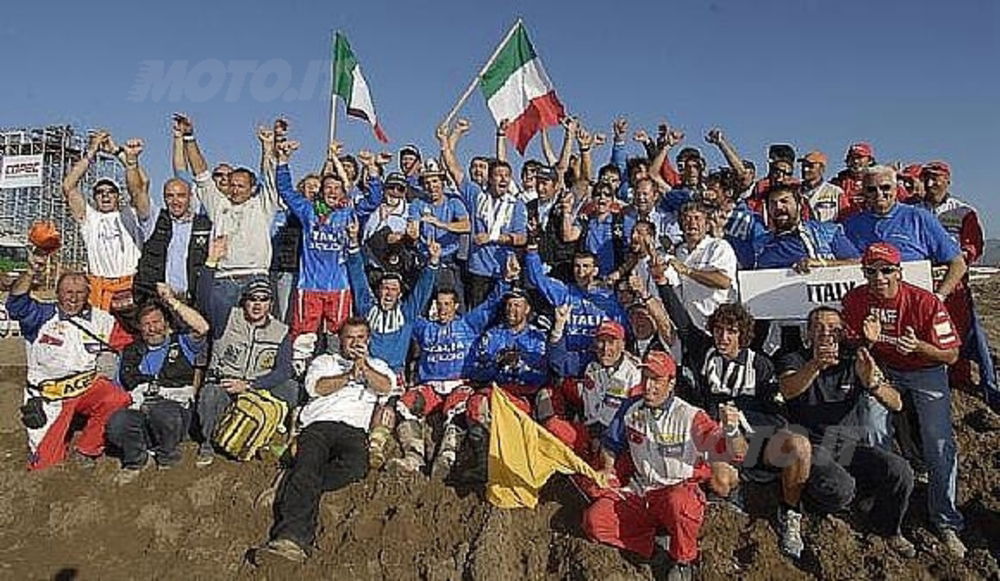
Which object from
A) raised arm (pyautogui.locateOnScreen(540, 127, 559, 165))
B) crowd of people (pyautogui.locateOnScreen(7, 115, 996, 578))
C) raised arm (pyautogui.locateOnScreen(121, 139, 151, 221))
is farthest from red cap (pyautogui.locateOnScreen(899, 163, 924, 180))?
raised arm (pyautogui.locateOnScreen(121, 139, 151, 221))

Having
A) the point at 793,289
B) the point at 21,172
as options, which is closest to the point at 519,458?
the point at 793,289

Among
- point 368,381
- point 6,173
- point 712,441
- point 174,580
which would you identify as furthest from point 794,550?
point 6,173

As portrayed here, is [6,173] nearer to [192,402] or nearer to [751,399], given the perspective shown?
[192,402]

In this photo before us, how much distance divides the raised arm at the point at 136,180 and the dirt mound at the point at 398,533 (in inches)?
100

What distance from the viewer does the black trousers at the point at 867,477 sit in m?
5.77

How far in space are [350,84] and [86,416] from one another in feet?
16.2

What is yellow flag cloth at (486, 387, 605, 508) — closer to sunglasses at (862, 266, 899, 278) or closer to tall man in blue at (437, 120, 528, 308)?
tall man in blue at (437, 120, 528, 308)

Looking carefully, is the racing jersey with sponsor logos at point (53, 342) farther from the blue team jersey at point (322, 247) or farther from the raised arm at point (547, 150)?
the raised arm at point (547, 150)

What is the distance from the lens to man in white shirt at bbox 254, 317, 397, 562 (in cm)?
659

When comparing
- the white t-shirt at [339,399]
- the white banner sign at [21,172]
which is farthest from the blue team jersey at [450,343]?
the white banner sign at [21,172]

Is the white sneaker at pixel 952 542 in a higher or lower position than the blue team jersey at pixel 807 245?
lower

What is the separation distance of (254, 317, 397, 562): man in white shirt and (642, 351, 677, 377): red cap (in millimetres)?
2459

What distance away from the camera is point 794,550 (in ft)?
19.4

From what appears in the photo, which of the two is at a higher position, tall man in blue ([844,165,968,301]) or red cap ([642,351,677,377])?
tall man in blue ([844,165,968,301])
